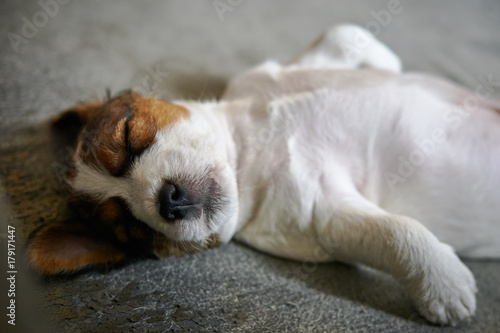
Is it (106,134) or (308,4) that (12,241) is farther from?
(308,4)

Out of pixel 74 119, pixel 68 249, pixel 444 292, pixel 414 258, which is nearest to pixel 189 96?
pixel 74 119

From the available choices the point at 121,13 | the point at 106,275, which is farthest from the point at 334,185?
the point at 121,13

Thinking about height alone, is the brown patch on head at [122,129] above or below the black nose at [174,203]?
above

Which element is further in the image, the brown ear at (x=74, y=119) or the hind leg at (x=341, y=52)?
the hind leg at (x=341, y=52)

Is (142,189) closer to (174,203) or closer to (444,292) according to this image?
(174,203)

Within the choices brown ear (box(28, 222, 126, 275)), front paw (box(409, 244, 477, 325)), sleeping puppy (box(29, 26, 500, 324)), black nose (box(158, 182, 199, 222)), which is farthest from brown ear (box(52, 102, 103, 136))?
front paw (box(409, 244, 477, 325))

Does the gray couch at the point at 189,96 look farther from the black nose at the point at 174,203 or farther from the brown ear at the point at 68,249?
the black nose at the point at 174,203

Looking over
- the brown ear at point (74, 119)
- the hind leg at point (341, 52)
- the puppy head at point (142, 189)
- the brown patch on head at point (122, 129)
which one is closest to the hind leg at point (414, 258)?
the puppy head at point (142, 189)
